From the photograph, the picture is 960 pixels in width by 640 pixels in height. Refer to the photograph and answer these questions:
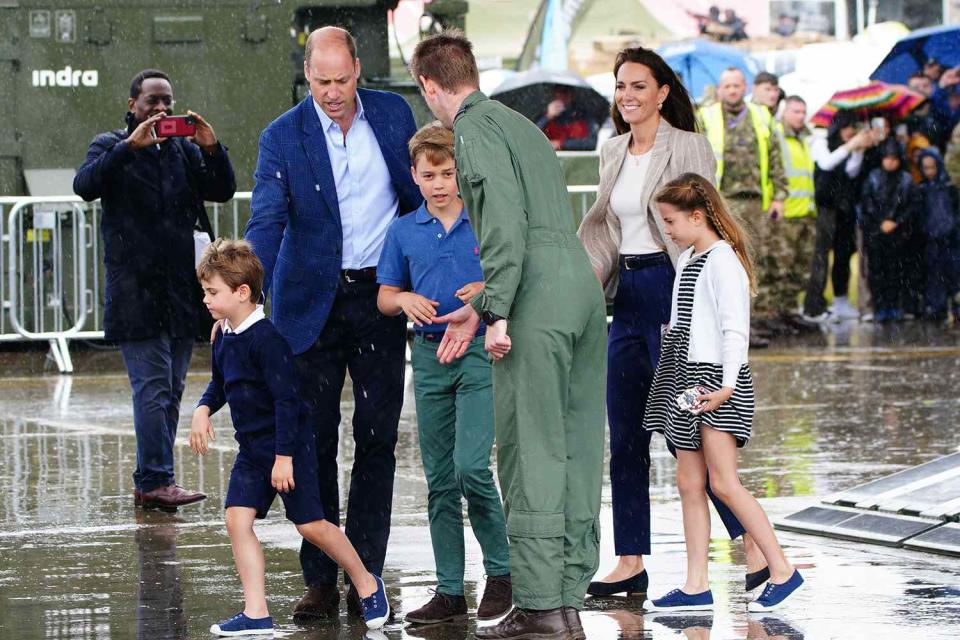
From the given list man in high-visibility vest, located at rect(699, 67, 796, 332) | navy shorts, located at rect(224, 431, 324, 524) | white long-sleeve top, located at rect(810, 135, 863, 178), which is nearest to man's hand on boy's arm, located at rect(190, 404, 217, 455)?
navy shorts, located at rect(224, 431, 324, 524)

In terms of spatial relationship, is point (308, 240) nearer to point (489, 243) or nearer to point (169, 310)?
point (489, 243)

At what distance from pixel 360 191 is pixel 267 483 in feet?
3.78

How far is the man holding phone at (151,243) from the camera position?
28.9 ft

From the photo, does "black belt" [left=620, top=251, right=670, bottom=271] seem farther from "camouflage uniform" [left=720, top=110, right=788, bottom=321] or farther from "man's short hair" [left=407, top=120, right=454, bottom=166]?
"camouflage uniform" [left=720, top=110, right=788, bottom=321]

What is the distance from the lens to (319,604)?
6340 mm

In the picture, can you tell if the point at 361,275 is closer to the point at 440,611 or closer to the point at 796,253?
the point at 440,611

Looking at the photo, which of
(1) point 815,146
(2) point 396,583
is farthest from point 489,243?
(1) point 815,146

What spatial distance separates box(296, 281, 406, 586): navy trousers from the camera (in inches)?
258

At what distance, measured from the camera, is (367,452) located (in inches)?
260

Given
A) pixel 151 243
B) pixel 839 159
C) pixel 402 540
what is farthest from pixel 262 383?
pixel 839 159

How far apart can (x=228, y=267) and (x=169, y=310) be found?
2.80 m

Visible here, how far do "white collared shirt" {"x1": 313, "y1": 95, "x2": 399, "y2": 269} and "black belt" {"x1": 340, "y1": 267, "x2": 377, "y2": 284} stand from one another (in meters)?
0.02

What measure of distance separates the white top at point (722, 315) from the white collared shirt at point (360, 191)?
3.77 feet

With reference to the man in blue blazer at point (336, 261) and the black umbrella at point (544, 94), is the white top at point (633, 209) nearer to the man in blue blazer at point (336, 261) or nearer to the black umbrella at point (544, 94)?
the man in blue blazer at point (336, 261)
